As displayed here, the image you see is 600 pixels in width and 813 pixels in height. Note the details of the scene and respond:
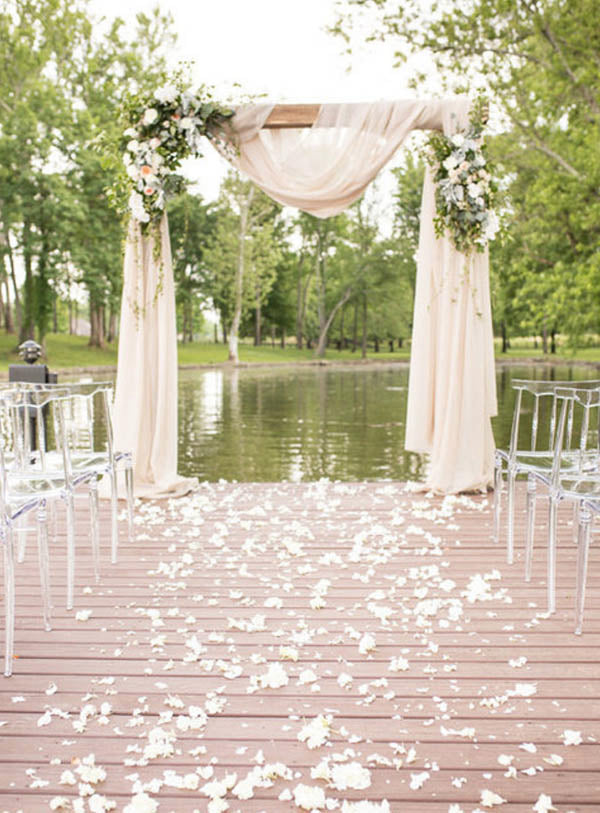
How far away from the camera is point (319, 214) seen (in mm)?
5363

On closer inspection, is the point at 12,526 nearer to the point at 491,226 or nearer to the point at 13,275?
the point at 491,226

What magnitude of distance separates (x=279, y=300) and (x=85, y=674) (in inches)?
1434

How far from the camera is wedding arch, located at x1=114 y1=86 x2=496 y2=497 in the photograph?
492 cm

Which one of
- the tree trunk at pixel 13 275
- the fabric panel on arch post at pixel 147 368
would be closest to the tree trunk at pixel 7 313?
the tree trunk at pixel 13 275

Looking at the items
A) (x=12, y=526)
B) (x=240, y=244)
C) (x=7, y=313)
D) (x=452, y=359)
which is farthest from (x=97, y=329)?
(x=12, y=526)

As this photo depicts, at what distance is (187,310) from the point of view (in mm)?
34062

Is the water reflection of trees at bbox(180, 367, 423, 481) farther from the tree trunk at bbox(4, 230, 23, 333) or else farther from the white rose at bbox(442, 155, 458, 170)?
the tree trunk at bbox(4, 230, 23, 333)

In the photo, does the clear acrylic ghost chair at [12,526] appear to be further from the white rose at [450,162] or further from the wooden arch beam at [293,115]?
the white rose at [450,162]

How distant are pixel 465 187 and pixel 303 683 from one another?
3.69 meters

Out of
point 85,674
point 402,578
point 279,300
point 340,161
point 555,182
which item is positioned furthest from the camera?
point 279,300

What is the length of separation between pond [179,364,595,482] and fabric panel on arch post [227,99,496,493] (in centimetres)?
221

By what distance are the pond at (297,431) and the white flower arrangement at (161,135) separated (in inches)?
121

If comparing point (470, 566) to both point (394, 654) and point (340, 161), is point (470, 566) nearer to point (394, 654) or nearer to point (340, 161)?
point (394, 654)

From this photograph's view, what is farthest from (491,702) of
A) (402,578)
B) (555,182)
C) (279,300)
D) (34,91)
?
(279,300)
